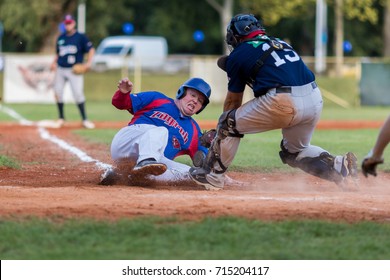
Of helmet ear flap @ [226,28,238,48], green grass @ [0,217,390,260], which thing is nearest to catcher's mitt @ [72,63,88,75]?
helmet ear flap @ [226,28,238,48]

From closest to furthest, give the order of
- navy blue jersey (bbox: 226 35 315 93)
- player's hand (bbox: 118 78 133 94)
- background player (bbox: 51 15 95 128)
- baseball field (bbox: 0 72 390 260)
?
baseball field (bbox: 0 72 390 260)
navy blue jersey (bbox: 226 35 315 93)
player's hand (bbox: 118 78 133 94)
background player (bbox: 51 15 95 128)

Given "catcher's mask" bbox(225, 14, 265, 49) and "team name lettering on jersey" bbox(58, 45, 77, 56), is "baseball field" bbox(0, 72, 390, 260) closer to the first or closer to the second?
"catcher's mask" bbox(225, 14, 265, 49)

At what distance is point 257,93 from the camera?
29.3ft

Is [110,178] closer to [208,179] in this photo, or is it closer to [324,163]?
[208,179]

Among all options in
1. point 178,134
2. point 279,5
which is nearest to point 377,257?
point 178,134

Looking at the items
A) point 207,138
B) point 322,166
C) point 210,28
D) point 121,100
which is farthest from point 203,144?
point 210,28

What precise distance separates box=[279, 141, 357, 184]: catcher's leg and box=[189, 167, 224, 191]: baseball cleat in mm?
867

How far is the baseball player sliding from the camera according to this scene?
8.82m

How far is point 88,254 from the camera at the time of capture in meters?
6.07

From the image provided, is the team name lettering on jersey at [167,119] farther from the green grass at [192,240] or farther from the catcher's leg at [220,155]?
the green grass at [192,240]

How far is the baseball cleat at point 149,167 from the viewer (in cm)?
895

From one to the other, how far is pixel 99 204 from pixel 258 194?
183 cm

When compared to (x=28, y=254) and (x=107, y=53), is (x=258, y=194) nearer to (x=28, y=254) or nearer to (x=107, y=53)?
(x=28, y=254)

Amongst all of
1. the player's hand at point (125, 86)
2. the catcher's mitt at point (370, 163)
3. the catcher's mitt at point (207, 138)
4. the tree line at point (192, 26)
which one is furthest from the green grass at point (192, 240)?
the tree line at point (192, 26)
